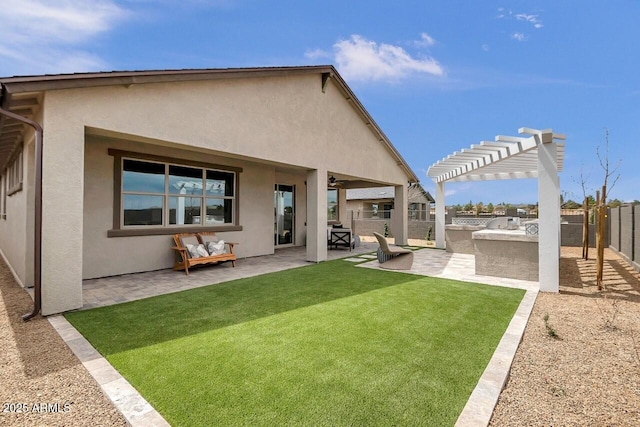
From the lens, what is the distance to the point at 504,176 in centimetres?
1255

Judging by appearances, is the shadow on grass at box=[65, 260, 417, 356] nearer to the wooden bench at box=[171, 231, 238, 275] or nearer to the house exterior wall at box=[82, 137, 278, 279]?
the wooden bench at box=[171, 231, 238, 275]

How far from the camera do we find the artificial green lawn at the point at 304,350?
2.38 metres

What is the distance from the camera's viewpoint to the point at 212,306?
503 centimetres

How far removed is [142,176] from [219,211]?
2.51m

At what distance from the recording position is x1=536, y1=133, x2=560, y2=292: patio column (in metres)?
6.32

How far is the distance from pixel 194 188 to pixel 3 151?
4954 mm

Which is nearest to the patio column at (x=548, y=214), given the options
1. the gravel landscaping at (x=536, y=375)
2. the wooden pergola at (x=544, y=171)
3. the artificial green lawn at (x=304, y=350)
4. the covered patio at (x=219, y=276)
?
the wooden pergola at (x=544, y=171)

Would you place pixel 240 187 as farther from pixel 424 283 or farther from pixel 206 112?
pixel 424 283

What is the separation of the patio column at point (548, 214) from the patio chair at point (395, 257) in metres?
3.11

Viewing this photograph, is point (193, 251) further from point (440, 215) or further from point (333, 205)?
point (440, 215)

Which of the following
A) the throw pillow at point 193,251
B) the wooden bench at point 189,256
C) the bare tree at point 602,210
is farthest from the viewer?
the throw pillow at point 193,251

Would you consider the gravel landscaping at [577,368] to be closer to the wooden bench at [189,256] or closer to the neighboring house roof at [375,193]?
the wooden bench at [189,256]

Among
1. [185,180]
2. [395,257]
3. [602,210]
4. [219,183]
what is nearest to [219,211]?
[219,183]

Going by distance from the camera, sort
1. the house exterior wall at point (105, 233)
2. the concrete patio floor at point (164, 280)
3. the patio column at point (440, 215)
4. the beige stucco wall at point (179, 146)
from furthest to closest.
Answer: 1. the patio column at point (440, 215)
2. the house exterior wall at point (105, 233)
3. the concrete patio floor at point (164, 280)
4. the beige stucco wall at point (179, 146)
